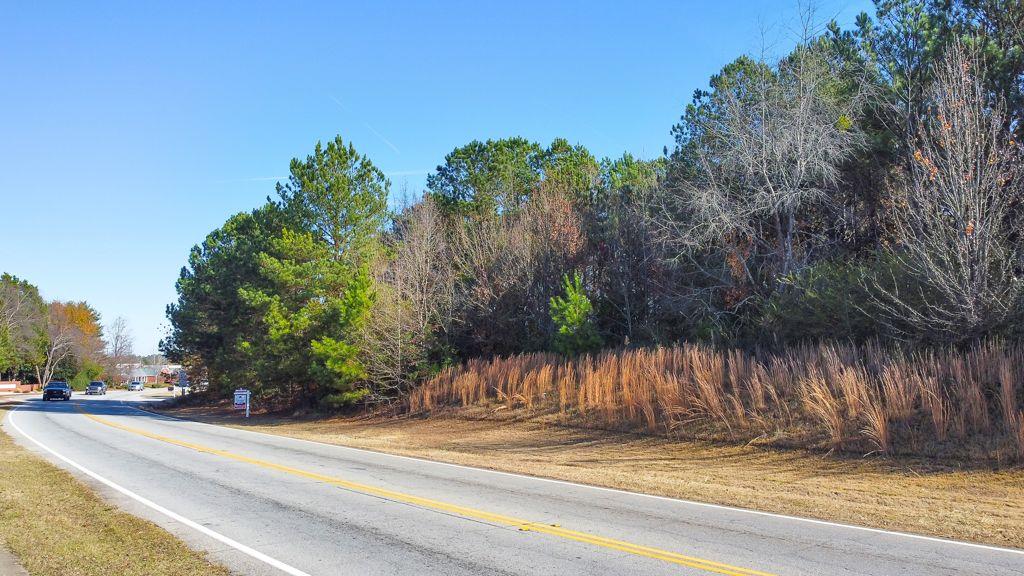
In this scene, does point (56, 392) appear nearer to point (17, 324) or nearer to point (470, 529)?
point (17, 324)

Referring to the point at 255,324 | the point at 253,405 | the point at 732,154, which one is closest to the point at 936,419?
the point at 732,154

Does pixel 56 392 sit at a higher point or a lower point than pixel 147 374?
lower

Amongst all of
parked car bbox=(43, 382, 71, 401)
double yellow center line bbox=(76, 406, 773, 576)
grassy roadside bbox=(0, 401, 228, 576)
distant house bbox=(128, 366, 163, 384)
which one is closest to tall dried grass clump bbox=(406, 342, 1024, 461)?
double yellow center line bbox=(76, 406, 773, 576)

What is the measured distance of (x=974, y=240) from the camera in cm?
1438

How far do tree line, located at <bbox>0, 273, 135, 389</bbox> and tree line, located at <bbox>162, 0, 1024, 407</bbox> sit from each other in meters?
49.7

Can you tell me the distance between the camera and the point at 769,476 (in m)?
13.5

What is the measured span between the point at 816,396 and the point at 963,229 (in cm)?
452

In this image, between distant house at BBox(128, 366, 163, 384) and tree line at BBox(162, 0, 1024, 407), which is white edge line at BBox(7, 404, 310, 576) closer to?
tree line at BBox(162, 0, 1024, 407)

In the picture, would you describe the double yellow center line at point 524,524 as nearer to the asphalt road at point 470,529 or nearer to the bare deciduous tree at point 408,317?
the asphalt road at point 470,529

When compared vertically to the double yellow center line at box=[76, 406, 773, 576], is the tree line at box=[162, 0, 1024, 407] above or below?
above

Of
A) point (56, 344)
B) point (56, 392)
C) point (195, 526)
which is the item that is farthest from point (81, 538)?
point (56, 344)

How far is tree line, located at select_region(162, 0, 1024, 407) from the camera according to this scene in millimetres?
15289

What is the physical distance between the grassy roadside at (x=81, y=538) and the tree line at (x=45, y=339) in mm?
70590

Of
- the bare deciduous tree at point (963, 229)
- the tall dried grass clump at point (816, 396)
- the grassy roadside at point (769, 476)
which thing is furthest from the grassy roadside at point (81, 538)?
the bare deciduous tree at point (963, 229)
